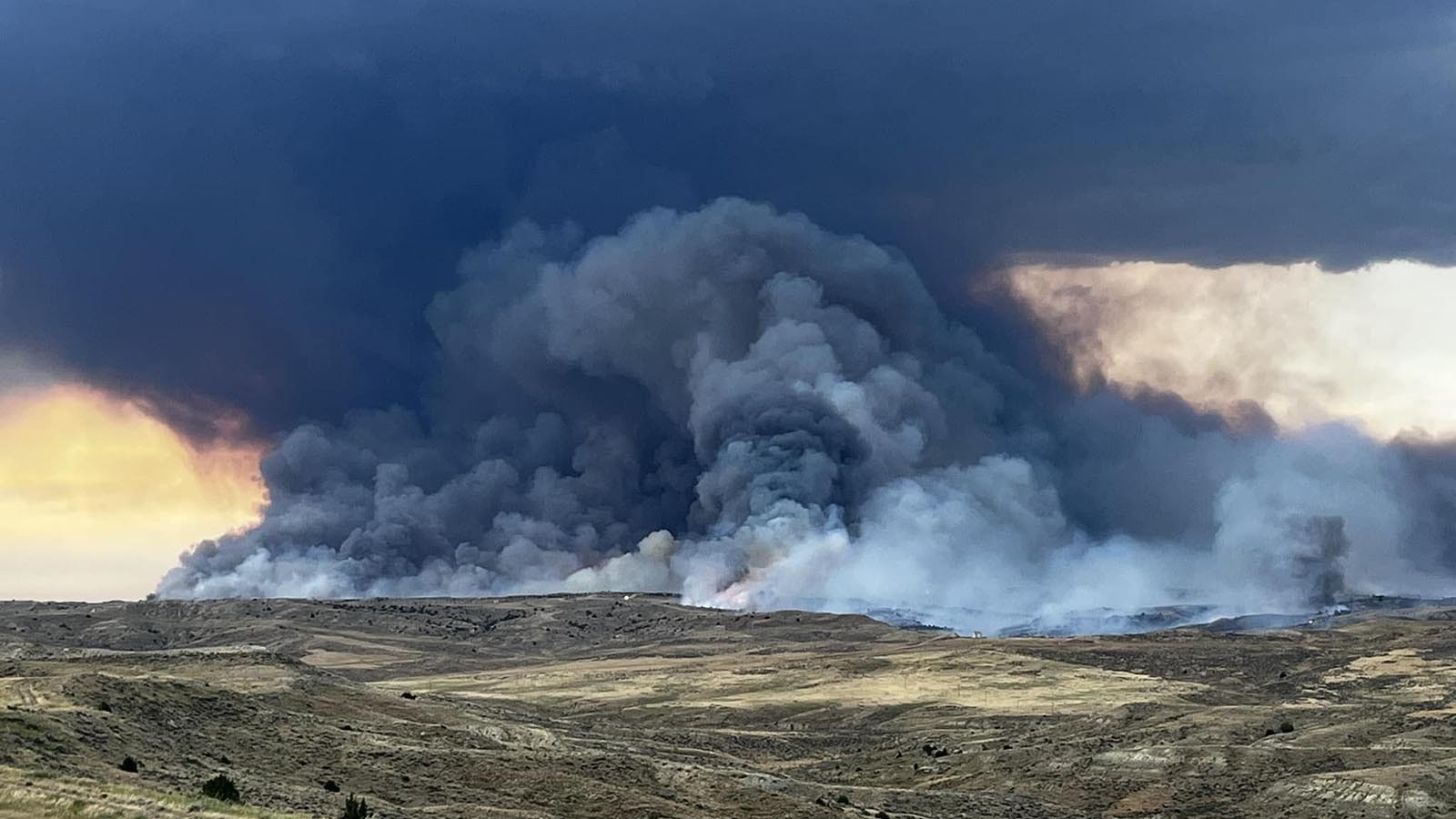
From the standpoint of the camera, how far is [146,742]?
6056 cm

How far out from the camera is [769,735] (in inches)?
4491

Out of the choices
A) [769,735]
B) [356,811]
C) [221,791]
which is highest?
[769,735]

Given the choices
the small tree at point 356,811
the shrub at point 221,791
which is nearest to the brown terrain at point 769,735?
the small tree at point 356,811

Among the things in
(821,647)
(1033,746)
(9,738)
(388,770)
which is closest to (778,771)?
(1033,746)

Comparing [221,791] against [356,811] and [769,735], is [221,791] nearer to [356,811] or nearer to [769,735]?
[356,811]

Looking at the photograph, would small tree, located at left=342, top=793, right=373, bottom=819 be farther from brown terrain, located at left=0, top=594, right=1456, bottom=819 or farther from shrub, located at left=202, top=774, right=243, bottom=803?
shrub, located at left=202, top=774, right=243, bottom=803

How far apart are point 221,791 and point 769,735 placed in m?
67.9

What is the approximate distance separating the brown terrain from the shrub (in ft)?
3.25

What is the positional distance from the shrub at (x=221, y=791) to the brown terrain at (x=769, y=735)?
0.99 meters

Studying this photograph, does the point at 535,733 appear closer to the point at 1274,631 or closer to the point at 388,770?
the point at 388,770

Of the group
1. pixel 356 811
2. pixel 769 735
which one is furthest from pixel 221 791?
pixel 769 735

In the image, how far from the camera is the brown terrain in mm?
60031

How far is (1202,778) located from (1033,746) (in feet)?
46.0

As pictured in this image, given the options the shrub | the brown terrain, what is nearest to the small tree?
the brown terrain
